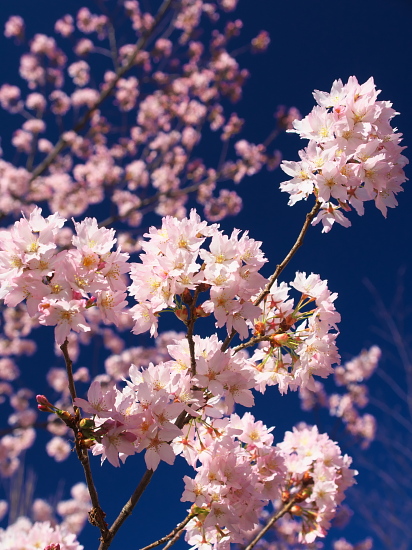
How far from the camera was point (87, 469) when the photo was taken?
1.38 m

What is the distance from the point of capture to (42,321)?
136 centimetres

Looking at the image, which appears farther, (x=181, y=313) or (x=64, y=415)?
(x=181, y=313)

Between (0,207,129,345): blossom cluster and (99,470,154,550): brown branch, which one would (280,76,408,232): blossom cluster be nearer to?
(0,207,129,345): blossom cluster

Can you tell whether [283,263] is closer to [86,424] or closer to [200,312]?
[200,312]

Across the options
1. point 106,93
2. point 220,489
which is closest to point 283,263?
point 220,489

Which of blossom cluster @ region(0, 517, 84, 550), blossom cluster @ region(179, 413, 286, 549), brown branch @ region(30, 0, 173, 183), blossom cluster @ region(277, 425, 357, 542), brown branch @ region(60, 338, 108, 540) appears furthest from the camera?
brown branch @ region(30, 0, 173, 183)

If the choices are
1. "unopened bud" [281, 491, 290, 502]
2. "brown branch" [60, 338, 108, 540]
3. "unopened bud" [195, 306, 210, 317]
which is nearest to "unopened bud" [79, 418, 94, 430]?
"brown branch" [60, 338, 108, 540]

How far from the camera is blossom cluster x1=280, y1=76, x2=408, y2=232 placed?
1.61 meters

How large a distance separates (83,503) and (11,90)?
11.0m

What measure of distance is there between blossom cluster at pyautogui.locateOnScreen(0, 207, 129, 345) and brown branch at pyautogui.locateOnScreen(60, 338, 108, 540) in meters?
0.07

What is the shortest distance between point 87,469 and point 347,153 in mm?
1402

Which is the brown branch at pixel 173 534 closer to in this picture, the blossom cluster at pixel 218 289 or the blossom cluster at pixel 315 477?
the blossom cluster at pixel 218 289

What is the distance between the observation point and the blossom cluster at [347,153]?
5.27 feet

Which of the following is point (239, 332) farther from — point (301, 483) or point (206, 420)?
point (301, 483)
